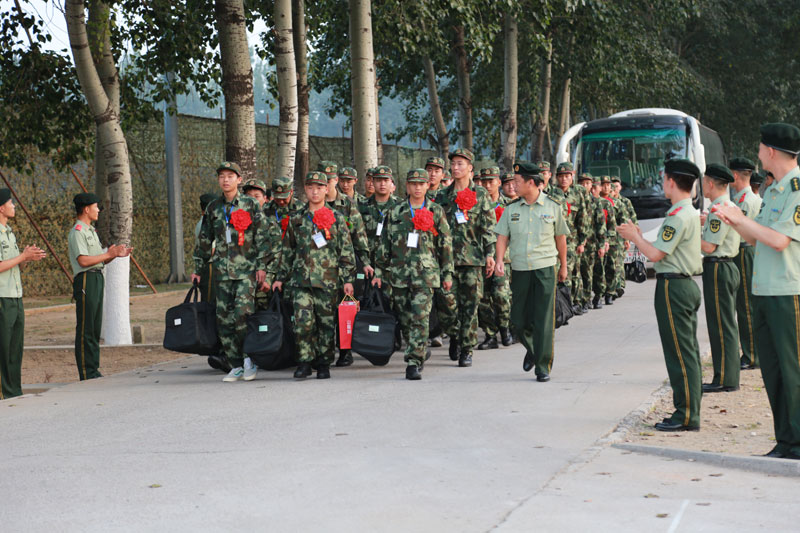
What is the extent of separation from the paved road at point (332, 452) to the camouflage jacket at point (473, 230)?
3.95 feet

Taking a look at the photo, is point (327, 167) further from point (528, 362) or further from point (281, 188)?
point (528, 362)

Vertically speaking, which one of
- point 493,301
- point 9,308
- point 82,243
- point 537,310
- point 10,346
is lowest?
point 10,346

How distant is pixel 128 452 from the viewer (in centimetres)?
699

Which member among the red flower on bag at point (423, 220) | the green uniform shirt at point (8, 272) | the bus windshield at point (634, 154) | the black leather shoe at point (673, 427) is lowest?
the black leather shoe at point (673, 427)

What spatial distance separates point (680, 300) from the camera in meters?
7.35

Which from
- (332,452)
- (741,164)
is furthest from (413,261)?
(332,452)

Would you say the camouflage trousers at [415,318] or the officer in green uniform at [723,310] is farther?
the camouflage trousers at [415,318]

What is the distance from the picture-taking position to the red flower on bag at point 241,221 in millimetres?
9969

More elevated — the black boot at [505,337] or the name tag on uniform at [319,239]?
the name tag on uniform at [319,239]

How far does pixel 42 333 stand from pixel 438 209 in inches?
310

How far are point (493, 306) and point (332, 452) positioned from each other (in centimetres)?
586

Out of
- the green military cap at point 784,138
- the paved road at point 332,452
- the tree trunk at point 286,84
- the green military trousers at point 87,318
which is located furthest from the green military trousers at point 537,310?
the tree trunk at point 286,84

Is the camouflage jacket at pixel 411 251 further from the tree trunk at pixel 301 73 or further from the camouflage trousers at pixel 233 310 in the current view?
the tree trunk at pixel 301 73

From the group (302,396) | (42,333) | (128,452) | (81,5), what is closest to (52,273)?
(42,333)
